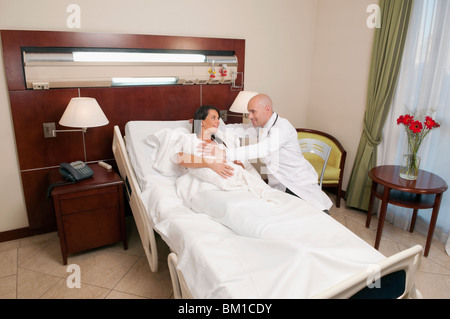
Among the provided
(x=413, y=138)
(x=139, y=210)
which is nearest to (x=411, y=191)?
(x=413, y=138)

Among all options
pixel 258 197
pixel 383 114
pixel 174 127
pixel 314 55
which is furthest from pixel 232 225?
pixel 314 55

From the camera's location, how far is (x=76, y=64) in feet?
8.75

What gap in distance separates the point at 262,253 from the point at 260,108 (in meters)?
1.21

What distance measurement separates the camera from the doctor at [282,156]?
242 centimetres

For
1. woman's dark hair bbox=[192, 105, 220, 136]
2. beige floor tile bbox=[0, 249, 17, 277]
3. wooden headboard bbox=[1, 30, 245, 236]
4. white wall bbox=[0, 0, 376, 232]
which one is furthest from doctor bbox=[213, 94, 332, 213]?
beige floor tile bbox=[0, 249, 17, 277]

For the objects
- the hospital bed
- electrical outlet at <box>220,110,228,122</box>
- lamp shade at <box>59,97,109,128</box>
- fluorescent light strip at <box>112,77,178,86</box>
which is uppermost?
fluorescent light strip at <box>112,77,178,86</box>

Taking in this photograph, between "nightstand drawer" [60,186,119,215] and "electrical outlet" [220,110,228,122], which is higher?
"electrical outlet" [220,110,228,122]

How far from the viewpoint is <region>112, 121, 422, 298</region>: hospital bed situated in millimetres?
1366

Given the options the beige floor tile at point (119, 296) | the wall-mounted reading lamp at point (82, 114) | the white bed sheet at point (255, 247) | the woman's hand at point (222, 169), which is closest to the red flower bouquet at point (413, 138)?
the white bed sheet at point (255, 247)

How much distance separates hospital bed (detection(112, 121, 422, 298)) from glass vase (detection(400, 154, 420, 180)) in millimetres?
1290

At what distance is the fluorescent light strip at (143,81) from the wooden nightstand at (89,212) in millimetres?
819

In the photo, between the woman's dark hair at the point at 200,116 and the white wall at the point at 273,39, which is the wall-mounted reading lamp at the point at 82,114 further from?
the woman's dark hair at the point at 200,116

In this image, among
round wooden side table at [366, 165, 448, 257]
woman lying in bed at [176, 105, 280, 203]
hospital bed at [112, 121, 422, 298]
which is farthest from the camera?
round wooden side table at [366, 165, 448, 257]

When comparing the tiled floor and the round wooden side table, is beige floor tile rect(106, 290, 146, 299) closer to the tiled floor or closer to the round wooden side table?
the tiled floor
